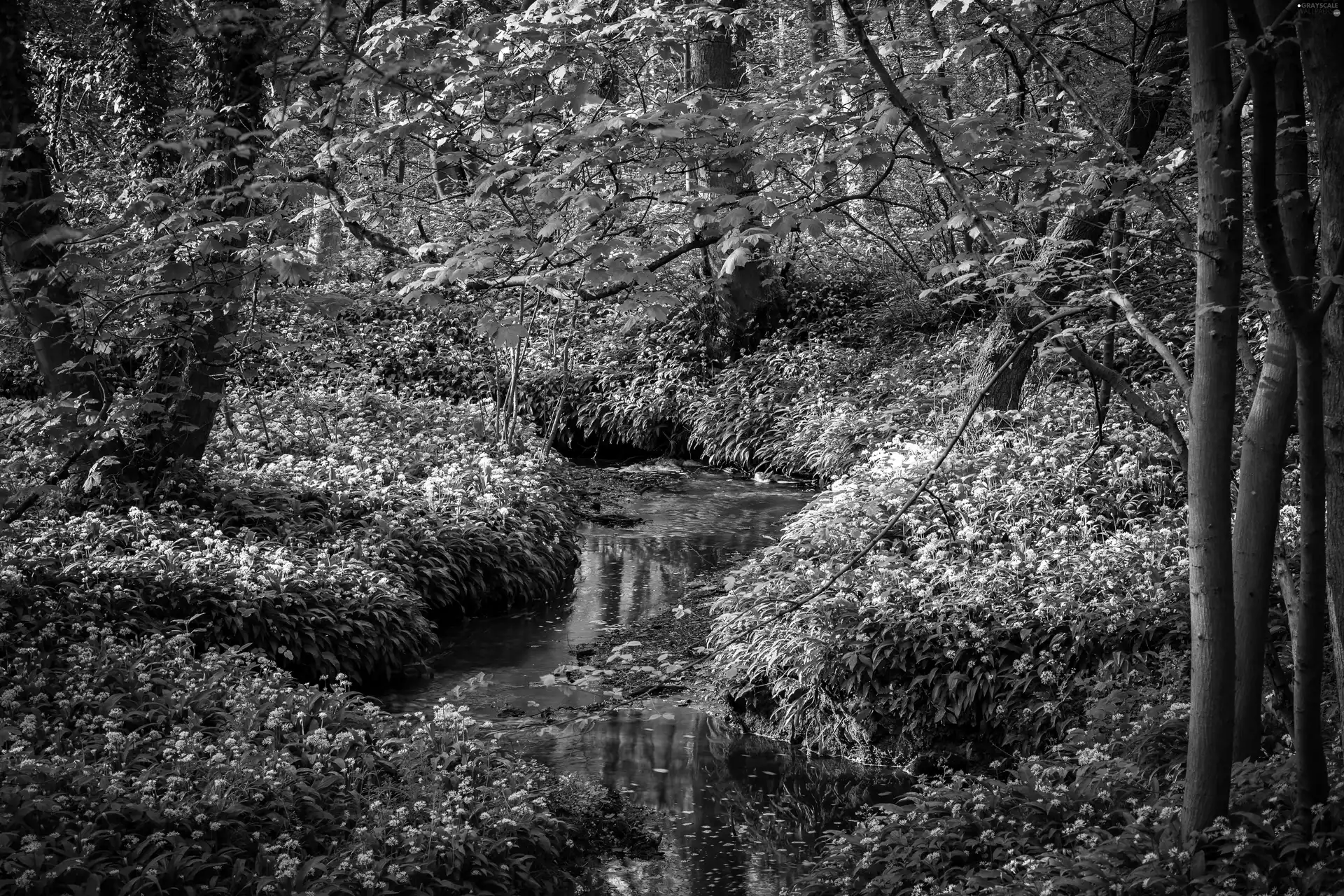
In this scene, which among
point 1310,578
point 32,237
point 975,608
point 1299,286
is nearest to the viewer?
point 1299,286

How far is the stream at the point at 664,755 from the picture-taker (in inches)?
203

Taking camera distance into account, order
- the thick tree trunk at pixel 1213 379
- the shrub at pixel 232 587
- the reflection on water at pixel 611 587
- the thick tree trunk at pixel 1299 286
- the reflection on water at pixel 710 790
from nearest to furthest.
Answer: the thick tree trunk at pixel 1299 286
the thick tree trunk at pixel 1213 379
the reflection on water at pixel 710 790
the shrub at pixel 232 587
the reflection on water at pixel 611 587

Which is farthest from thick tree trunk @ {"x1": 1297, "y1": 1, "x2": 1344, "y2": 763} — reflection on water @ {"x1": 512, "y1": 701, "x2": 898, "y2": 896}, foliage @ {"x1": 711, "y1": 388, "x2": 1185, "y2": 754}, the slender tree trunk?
reflection on water @ {"x1": 512, "y1": 701, "x2": 898, "y2": 896}

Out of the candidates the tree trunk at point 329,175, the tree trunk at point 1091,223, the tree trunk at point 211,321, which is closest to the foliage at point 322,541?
the tree trunk at point 211,321

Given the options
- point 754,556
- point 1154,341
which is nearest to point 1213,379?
point 1154,341

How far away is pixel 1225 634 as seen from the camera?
312cm

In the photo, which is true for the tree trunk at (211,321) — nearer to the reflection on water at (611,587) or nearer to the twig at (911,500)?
the reflection on water at (611,587)

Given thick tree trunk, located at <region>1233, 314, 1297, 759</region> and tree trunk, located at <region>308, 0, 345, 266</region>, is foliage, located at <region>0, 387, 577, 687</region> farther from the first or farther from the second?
thick tree trunk, located at <region>1233, 314, 1297, 759</region>

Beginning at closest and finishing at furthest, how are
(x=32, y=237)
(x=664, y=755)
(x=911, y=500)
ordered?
(x=911, y=500)
(x=32, y=237)
(x=664, y=755)

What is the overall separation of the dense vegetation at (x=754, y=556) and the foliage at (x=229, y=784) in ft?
0.09

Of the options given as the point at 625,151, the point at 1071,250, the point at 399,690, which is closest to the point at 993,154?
the point at 625,151

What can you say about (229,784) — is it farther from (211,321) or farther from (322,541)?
(322,541)

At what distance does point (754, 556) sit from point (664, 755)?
3158 millimetres

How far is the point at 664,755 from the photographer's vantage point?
20.9 ft
